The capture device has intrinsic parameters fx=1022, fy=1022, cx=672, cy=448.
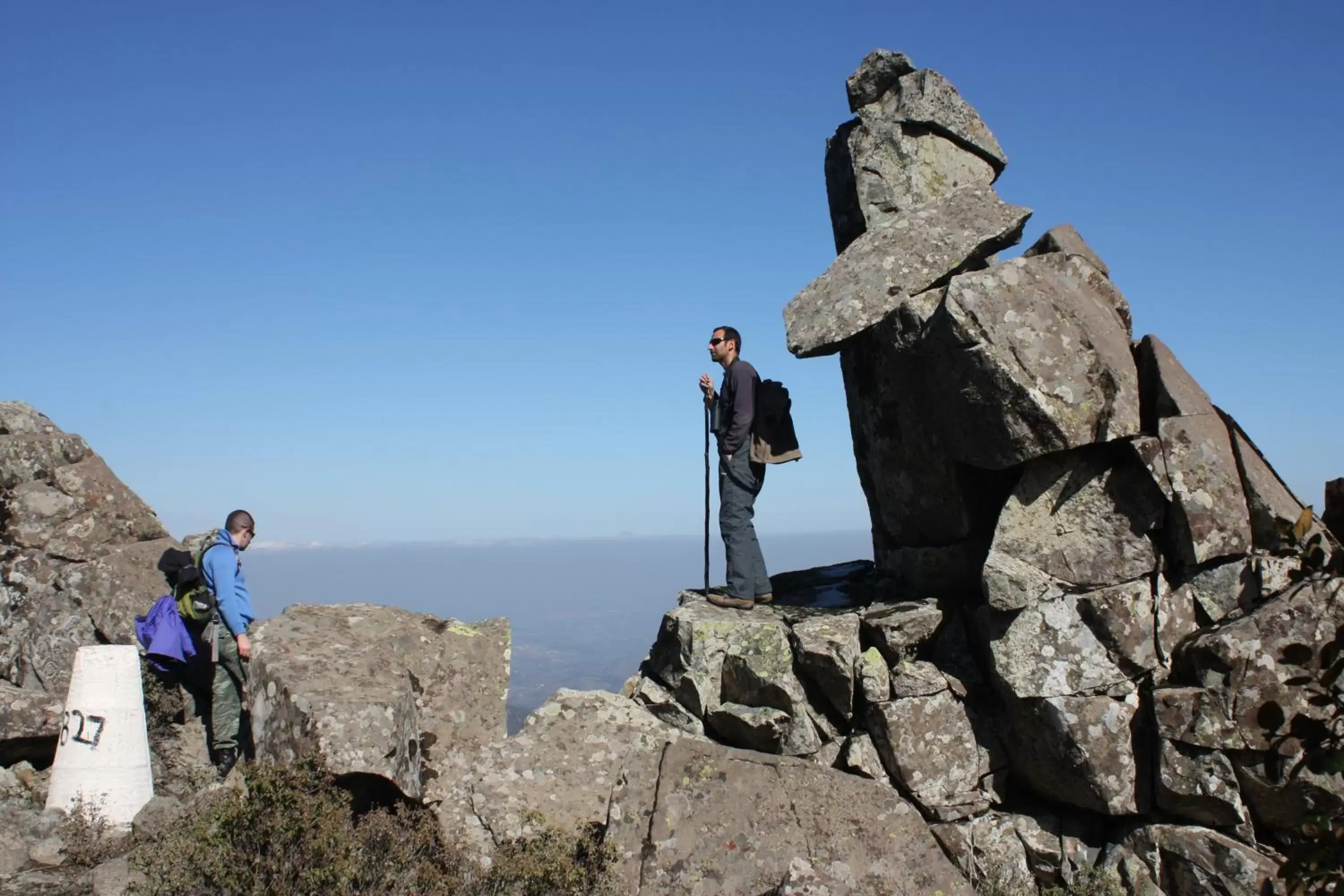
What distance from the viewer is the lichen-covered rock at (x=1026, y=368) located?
399 inches

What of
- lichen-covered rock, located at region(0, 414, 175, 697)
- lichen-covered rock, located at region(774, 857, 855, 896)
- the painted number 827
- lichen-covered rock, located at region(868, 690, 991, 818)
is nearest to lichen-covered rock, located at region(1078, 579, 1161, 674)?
lichen-covered rock, located at region(868, 690, 991, 818)

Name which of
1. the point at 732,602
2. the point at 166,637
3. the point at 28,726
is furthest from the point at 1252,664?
the point at 28,726

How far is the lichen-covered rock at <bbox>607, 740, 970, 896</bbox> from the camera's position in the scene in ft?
29.0

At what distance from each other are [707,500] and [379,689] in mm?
5112

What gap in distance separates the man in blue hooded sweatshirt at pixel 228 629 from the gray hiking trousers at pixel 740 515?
5428mm

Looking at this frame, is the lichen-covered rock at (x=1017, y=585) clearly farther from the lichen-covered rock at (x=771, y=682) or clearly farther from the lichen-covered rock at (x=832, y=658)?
the lichen-covered rock at (x=771, y=682)

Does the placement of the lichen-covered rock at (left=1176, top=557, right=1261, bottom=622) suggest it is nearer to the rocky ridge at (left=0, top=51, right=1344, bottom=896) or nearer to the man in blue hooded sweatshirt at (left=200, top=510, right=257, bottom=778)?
the rocky ridge at (left=0, top=51, right=1344, bottom=896)

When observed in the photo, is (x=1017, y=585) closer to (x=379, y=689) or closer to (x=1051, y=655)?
(x=1051, y=655)

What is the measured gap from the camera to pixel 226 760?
37.1ft

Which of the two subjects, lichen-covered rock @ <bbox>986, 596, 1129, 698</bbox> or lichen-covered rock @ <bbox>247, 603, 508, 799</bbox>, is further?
lichen-covered rock @ <bbox>986, 596, 1129, 698</bbox>

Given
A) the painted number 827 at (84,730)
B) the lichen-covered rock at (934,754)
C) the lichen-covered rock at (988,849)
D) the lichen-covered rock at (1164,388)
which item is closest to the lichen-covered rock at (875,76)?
the lichen-covered rock at (1164,388)

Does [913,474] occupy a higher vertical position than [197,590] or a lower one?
higher

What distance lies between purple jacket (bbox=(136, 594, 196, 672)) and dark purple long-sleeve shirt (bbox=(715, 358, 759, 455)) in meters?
6.55

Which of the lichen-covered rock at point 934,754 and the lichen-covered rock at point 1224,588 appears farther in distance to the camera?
the lichen-covered rock at point 934,754
